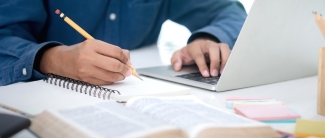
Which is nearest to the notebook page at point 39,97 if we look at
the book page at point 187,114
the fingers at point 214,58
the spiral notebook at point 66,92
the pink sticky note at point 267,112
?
the spiral notebook at point 66,92

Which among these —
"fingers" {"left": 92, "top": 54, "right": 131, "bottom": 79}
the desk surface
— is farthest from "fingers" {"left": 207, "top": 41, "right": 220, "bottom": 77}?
"fingers" {"left": 92, "top": 54, "right": 131, "bottom": 79}

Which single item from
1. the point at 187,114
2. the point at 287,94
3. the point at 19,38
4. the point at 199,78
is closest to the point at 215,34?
the point at 199,78

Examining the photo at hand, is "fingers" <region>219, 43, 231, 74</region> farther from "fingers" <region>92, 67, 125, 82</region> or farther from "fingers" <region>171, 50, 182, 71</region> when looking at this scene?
"fingers" <region>92, 67, 125, 82</region>

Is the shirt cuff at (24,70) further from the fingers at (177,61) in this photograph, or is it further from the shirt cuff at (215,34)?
the shirt cuff at (215,34)

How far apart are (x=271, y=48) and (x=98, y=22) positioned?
24.9 inches

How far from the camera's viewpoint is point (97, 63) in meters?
0.72

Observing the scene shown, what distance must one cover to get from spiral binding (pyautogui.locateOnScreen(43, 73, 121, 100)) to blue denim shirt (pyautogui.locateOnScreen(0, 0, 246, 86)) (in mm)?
61

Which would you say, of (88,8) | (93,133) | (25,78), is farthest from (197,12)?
(93,133)

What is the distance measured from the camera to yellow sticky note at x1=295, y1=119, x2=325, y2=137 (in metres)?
0.48

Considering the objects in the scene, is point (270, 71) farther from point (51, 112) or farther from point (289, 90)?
point (51, 112)

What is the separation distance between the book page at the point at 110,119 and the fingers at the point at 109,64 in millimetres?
171

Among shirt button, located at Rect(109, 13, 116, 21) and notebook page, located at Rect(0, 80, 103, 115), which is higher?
shirt button, located at Rect(109, 13, 116, 21)

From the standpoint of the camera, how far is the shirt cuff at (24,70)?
79cm

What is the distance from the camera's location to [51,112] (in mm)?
492
